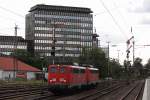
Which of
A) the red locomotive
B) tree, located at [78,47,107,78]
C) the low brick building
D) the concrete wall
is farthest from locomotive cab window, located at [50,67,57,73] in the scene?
tree, located at [78,47,107,78]

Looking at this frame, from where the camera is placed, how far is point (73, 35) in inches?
7623

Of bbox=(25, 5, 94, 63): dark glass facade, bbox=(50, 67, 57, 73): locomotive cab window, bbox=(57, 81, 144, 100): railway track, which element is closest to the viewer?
bbox=(57, 81, 144, 100): railway track

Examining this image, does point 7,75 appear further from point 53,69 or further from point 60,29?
point 60,29

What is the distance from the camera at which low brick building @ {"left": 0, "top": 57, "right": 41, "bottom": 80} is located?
97863 mm

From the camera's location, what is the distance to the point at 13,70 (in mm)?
100812

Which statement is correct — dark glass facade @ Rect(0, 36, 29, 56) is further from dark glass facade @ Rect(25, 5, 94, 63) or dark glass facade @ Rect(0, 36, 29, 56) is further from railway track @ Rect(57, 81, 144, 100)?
railway track @ Rect(57, 81, 144, 100)

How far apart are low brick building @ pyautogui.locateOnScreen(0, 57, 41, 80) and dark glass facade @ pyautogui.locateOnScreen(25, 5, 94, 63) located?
64.4 metres

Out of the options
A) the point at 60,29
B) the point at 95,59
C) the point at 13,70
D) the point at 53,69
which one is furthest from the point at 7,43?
the point at 53,69

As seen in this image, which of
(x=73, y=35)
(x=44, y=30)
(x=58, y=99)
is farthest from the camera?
(x=73, y=35)

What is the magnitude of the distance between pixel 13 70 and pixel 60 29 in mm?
84708

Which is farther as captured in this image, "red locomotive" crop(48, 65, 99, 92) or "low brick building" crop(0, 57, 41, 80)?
"low brick building" crop(0, 57, 41, 80)

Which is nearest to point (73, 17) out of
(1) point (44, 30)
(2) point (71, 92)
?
(1) point (44, 30)

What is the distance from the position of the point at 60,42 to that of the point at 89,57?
7011 centimetres

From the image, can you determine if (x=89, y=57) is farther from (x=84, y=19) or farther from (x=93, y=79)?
(x=84, y=19)
